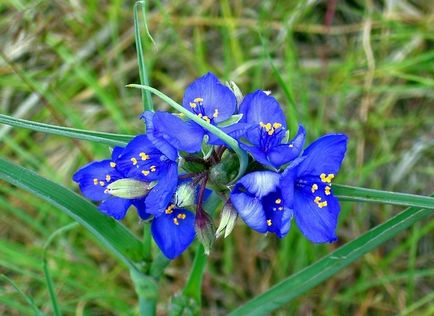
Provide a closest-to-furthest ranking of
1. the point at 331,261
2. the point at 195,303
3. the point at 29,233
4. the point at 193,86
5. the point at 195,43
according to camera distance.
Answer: the point at 193,86 → the point at 331,261 → the point at 195,303 → the point at 29,233 → the point at 195,43

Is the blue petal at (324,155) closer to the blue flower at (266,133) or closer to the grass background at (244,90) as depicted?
the blue flower at (266,133)

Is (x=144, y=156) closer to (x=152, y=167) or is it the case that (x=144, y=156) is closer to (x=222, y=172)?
(x=152, y=167)

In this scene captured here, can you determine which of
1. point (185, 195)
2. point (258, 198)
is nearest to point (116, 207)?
point (185, 195)

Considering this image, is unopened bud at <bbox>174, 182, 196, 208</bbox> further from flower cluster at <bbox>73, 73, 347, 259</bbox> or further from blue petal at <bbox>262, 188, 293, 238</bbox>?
blue petal at <bbox>262, 188, 293, 238</bbox>

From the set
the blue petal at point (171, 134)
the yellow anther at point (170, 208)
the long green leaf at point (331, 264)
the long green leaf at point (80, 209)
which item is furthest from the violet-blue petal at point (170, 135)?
the long green leaf at point (331, 264)

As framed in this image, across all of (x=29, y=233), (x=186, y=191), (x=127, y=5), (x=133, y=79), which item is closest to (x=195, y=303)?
(x=186, y=191)

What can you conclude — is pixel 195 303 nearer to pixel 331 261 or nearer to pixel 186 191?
pixel 331 261
